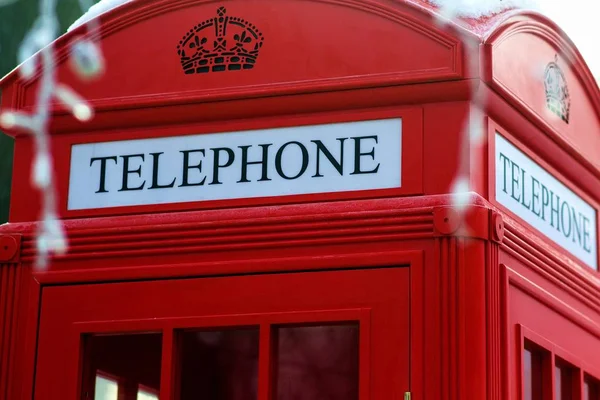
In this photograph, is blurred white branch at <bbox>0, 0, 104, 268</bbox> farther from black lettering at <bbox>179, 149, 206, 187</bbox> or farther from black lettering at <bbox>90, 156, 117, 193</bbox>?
black lettering at <bbox>179, 149, 206, 187</bbox>

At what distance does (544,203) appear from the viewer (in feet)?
14.0

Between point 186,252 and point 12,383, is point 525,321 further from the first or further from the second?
point 12,383

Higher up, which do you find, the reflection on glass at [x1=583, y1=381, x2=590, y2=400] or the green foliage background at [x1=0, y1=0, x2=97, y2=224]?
the green foliage background at [x1=0, y1=0, x2=97, y2=224]

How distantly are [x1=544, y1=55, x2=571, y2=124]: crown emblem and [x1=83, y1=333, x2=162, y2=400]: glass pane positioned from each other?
1.53 metres

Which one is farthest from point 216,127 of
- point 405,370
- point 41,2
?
point 41,2

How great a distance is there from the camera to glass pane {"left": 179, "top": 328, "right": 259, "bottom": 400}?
3.83 metres

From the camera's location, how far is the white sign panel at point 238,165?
3.85 meters

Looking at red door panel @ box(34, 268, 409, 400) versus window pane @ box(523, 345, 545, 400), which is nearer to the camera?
red door panel @ box(34, 268, 409, 400)

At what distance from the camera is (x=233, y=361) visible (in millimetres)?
3848

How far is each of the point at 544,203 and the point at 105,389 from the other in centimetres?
153

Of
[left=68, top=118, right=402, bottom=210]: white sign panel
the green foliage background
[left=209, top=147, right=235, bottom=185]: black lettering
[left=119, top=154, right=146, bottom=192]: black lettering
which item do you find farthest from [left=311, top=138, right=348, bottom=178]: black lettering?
the green foliage background

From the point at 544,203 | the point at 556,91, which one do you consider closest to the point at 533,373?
the point at 544,203

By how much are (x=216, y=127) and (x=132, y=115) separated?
289 mm

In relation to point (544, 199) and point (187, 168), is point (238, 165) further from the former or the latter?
point (544, 199)
